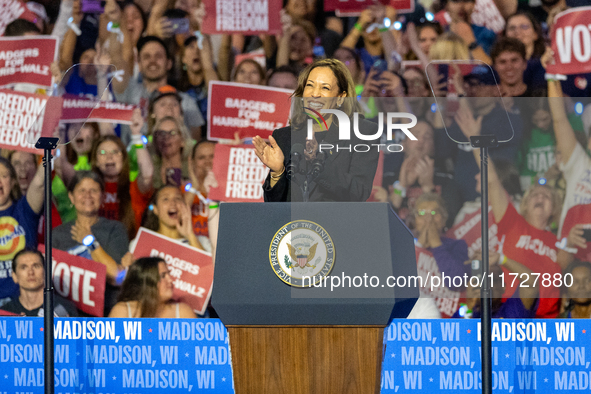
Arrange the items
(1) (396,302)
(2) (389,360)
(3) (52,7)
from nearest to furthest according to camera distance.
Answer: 1. (1) (396,302)
2. (2) (389,360)
3. (3) (52,7)

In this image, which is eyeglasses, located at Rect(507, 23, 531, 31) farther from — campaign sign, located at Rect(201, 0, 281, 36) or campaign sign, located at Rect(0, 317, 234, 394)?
campaign sign, located at Rect(0, 317, 234, 394)

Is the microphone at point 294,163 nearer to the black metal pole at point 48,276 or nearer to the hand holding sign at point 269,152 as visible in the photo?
the hand holding sign at point 269,152

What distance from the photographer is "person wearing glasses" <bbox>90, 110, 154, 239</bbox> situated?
119 inches

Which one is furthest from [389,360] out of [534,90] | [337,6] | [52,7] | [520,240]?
[52,7]

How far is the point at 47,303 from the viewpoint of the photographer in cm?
247

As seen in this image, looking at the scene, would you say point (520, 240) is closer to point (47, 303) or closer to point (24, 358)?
point (47, 303)

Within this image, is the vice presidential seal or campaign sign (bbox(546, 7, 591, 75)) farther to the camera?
campaign sign (bbox(546, 7, 591, 75))

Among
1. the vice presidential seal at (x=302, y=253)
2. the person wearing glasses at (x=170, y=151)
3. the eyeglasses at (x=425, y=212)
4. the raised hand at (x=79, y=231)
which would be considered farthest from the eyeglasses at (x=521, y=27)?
the raised hand at (x=79, y=231)

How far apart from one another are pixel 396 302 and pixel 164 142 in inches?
87.2

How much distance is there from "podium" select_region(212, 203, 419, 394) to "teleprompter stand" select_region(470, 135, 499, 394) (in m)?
1.10

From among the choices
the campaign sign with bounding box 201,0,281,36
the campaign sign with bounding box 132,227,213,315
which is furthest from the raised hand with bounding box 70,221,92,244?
the campaign sign with bounding box 201,0,281,36

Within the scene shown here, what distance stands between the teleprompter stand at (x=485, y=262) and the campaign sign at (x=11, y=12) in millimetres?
2513

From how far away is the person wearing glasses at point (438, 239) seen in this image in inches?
92.7

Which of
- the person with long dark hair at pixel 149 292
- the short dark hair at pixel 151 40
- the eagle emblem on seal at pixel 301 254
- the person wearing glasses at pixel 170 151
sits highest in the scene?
the short dark hair at pixel 151 40
